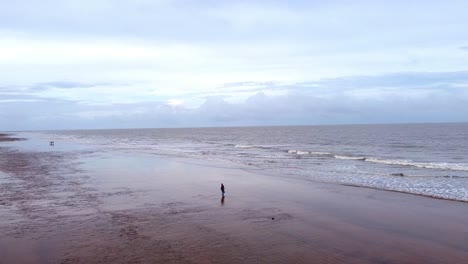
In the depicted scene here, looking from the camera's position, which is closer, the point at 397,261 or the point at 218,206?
the point at 397,261

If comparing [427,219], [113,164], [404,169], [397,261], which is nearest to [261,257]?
[397,261]

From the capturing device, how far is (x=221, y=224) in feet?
61.3

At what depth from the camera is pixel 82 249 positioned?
15.0m

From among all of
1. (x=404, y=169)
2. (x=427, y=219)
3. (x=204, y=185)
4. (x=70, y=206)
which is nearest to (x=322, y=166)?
(x=404, y=169)

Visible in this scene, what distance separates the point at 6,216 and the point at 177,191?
405 inches

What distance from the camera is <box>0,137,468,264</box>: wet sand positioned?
1454 centimetres

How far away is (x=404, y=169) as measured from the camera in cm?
3897

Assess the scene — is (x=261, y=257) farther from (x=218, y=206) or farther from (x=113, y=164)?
(x=113, y=164)

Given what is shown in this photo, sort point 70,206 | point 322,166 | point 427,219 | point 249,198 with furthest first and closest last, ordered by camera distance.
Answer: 1. point 322,166
2. point 249,198
3. point 70,206
4. point 427,219

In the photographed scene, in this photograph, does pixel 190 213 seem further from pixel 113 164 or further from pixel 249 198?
pixel 113 164

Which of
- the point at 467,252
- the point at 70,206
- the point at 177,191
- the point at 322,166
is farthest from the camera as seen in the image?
the point at 322,166

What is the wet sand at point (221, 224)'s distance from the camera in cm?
1454

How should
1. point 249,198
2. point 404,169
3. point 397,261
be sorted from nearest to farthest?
point 397,261 → point 249,198 → point 404,169

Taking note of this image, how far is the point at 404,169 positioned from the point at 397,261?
89.3ft
